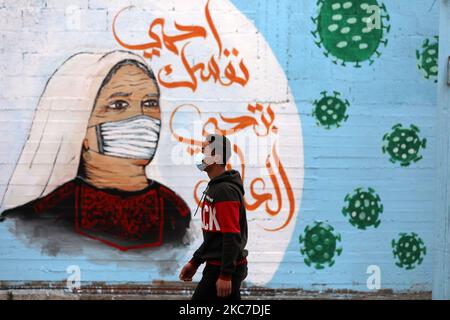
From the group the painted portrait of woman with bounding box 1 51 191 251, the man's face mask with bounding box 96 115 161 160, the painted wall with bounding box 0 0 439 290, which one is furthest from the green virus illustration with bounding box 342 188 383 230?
the man's face mask with bounding box 96 115 161 160

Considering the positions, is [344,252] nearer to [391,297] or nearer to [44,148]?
[391,297]

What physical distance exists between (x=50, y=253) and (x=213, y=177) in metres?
2.72

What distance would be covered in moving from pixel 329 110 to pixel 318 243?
50.3 inches

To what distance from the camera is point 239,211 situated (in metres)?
5.38

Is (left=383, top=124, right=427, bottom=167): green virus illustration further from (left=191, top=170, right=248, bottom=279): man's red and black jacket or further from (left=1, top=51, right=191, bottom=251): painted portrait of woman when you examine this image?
(left=191, top=170, right=248, bottom=279): man's red and black jacket

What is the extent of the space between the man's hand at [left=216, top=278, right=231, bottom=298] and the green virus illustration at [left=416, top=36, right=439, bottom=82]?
3520mm

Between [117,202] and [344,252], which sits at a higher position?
[117,202]

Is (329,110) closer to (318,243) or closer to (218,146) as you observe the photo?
(318,243)

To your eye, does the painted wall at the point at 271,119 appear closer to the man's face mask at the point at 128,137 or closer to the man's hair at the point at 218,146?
the man's face mask at the point at 128,137

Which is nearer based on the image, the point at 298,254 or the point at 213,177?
the point at 213,177

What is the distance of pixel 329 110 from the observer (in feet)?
25.1

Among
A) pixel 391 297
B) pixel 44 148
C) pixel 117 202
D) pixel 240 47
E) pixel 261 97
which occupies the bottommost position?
pixel 391 297

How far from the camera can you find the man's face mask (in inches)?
299

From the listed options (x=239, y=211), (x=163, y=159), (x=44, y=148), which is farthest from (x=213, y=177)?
(x=44, y=148)
